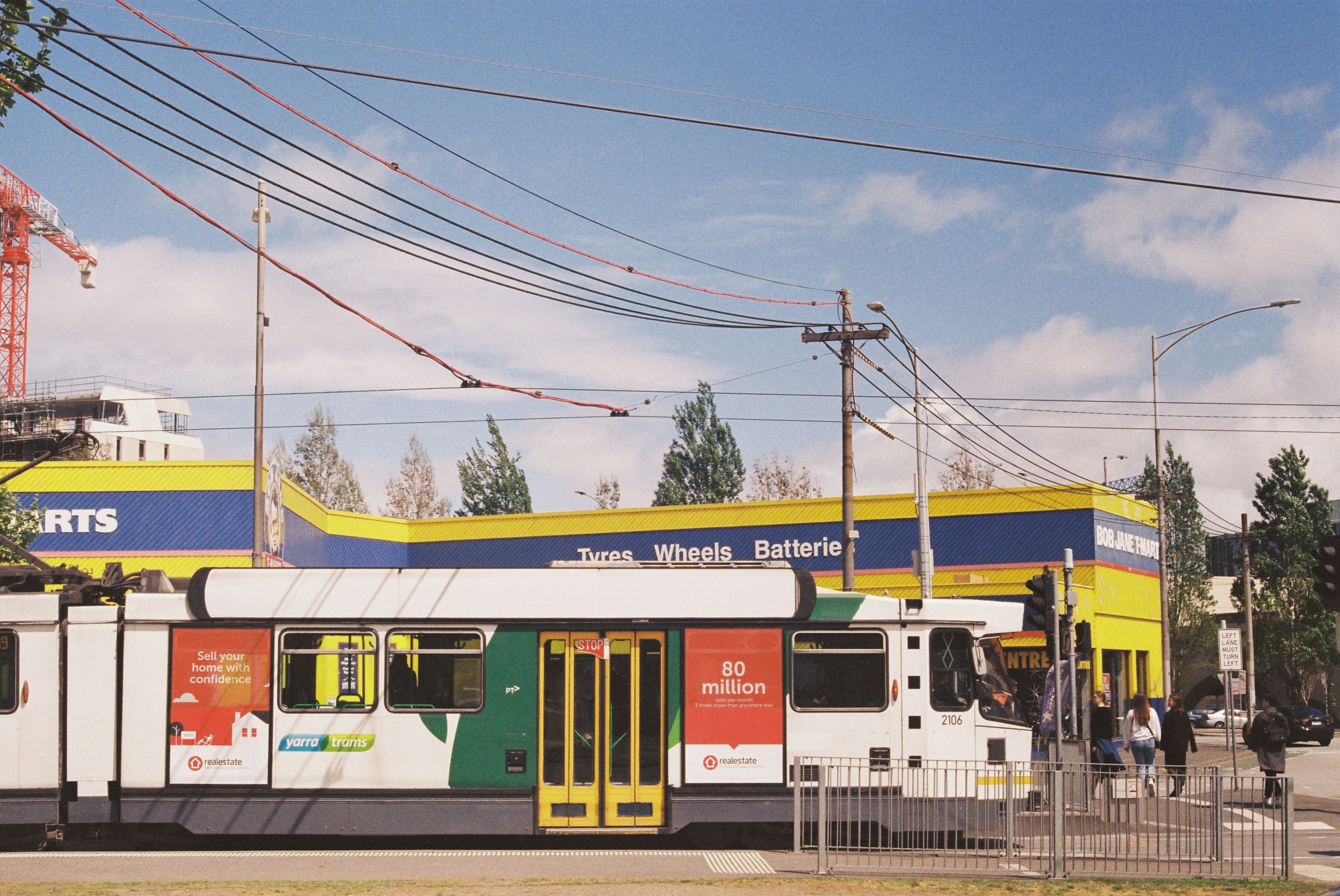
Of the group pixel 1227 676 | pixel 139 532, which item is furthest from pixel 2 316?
pixel 1227 676

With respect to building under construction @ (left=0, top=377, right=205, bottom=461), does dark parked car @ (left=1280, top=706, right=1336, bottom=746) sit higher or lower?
lower

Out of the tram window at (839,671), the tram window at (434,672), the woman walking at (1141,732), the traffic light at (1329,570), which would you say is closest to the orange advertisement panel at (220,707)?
the tram window at (434,672)

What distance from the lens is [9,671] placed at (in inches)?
565

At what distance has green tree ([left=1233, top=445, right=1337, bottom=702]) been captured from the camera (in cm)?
5800

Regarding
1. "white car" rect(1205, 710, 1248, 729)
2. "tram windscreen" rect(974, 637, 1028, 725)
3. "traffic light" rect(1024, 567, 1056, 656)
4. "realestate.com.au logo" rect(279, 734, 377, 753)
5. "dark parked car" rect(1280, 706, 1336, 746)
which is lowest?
"white car" rect(1205, 710, 1248, 729)

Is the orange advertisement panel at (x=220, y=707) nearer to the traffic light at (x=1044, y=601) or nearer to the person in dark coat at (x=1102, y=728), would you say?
the traffic light at (x=1044, y=601)

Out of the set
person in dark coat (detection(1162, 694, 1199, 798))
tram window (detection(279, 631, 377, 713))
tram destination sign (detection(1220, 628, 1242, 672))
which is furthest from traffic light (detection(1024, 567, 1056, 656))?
tram destination sign (detection(1220, 628, 1242, 672))

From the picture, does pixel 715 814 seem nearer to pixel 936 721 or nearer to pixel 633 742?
pixel 633 742

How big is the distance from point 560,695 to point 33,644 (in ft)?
18.5

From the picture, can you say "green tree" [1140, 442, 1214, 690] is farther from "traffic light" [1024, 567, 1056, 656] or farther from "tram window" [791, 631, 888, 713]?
"tram window" [791, 631, 888, 713]

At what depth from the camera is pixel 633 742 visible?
47.3ft

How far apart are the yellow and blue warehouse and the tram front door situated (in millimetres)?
20184

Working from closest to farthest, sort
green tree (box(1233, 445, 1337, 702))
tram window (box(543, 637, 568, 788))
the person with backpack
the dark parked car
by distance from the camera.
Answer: tram window (box(543, 637, 568, 788)) < the person with backpack < the dark parked car < green tree (box(1233, 445, 1337, 702))

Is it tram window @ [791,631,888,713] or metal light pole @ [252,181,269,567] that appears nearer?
tram window @ [791,631,888,713]
